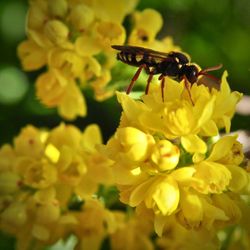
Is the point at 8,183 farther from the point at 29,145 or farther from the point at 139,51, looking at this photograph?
the point at 139,51

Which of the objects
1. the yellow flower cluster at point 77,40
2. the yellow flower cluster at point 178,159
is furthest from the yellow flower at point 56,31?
the yellow flower cluster at point 178,159

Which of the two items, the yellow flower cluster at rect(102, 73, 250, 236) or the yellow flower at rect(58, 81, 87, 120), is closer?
the yellow flower cluster at rect(102, 73, 250, 236)

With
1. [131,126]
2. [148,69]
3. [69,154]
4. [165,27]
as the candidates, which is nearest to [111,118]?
[165,27]

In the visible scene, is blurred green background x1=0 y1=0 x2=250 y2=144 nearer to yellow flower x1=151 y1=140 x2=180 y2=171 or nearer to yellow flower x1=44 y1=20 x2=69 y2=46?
yellow flower x1=44 y1=20 x2=69 y2=46

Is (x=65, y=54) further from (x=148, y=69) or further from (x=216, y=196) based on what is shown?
(x=216, y=196)

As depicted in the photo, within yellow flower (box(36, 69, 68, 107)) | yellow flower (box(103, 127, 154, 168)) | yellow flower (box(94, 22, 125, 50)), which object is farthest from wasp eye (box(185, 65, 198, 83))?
yellow flower (box(36, 69, 68, 107))

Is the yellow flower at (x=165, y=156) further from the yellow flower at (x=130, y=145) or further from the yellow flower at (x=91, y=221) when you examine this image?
the yellow flower at (x=91, y=221)

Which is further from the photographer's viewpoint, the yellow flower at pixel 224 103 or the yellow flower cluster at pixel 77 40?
the yellow flower cluster at pixel 77 40
